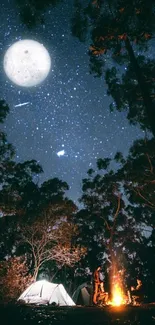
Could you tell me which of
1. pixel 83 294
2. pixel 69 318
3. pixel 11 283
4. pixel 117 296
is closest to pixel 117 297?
pixel 117 296

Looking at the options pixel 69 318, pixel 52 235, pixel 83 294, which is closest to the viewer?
pixel 69 318

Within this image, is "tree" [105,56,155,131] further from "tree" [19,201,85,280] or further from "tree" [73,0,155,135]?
"tree" [19,201,85,280]

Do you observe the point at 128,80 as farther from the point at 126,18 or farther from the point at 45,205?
the point at 45,205

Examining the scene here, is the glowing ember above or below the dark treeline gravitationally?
below

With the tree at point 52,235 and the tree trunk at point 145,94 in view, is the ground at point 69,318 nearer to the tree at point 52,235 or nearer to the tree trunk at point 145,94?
the tree trunk at point 145,94

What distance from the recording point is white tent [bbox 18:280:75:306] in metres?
15.0

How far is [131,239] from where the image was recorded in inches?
1208

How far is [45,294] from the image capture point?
15.4m

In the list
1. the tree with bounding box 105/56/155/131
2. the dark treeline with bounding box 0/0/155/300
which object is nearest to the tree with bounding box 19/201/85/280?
the dark treeline with bounding box 0/0/155/300

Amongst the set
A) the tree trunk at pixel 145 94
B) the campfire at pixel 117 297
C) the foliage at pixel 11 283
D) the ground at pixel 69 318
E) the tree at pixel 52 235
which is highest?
the tree trunk at pixel 145 94

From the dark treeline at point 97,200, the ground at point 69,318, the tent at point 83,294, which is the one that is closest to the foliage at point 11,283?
the dark treeline at point 97,200

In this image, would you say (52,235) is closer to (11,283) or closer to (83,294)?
(11,283)

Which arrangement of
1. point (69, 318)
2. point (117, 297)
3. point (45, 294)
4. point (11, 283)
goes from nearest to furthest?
1. point (69, 318)
2. point (45, 294)
3. point (11, 283)
4. point (117, 297)

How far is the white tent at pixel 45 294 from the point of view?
15.0m
